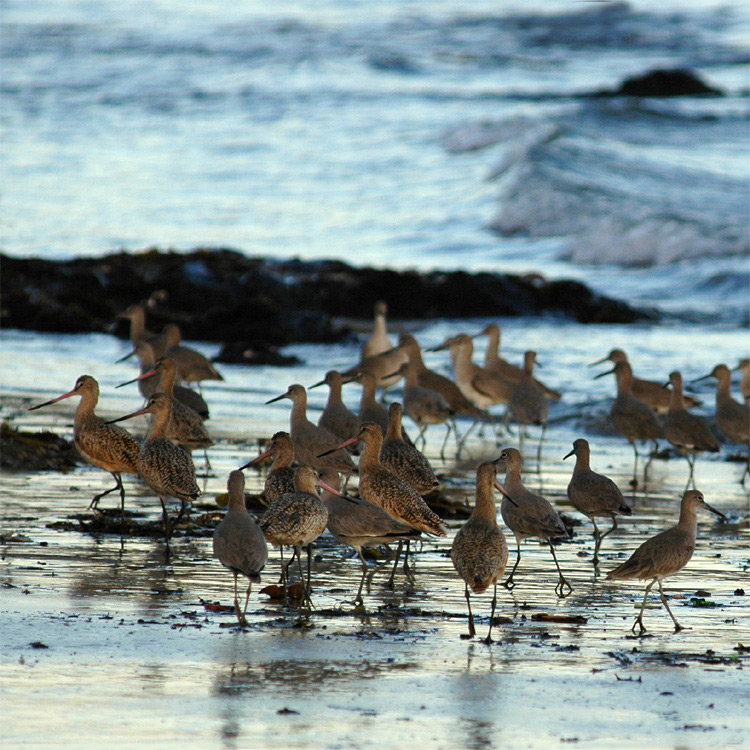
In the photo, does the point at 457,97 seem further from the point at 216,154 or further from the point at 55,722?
the point at 55,722

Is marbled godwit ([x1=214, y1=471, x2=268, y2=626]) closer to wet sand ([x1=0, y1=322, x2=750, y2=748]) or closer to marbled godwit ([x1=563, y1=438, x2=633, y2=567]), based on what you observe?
wet sand ([x1=0, y1=322, x2=750, y2=748])

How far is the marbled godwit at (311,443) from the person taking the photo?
8.65 m

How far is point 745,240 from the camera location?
86.8ft

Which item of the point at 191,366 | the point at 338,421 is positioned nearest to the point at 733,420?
the point at 338,421

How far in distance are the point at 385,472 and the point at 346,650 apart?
1.97 m

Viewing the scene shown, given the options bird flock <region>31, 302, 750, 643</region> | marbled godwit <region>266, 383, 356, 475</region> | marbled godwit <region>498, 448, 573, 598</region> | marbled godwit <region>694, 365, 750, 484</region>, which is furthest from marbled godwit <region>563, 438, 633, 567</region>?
marbled godwit <region>694, 365, 750, 484</region>

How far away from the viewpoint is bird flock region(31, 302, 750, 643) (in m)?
6.45

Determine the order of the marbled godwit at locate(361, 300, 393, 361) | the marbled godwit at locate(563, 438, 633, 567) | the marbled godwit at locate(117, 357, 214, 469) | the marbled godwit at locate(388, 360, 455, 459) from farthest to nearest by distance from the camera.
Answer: the marbled godwit at locate(361, 300, 393, 361) → the marbled godwit at locate(388, 360, 455, 459) → the marbled godwit at locate(117, 357, 214, 469) → the marbled godwit at locate(563, 438, 633, 567)

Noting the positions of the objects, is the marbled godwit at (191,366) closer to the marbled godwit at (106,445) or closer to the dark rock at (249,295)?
the marbled godwit at (106,445)

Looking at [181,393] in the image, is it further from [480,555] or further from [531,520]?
[480,555]

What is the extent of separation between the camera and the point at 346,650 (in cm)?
564

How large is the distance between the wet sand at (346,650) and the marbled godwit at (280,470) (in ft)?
1.48

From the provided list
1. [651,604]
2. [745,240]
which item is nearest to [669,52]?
[745,240]

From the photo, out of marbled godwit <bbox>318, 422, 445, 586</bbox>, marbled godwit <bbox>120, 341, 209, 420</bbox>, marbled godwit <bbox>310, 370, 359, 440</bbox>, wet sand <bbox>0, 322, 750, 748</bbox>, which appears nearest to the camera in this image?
wet sand <bbox>0, 322, 750, 748</bbox>
